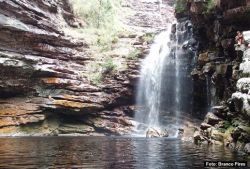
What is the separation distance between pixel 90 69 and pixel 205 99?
1387 cm

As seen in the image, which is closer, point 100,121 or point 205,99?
point 205,99

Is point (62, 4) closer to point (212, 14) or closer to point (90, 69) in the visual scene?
point (90, 69)

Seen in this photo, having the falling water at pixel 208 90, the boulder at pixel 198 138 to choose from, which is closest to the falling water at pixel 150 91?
the falling water at pixel 208 90

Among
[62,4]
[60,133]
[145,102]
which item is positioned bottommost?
[60,133]

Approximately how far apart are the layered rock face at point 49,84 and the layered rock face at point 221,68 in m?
9.61

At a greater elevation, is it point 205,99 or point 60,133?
point 205,99

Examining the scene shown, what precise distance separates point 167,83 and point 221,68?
10.7 m

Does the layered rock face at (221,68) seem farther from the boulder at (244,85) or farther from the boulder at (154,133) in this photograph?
the boulder at (154,133)

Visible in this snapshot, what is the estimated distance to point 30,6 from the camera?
40.7 metres

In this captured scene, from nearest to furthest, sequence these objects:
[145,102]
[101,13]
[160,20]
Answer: [145,102], [101,13], [160,20]

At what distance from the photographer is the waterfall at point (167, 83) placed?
40.6 metres

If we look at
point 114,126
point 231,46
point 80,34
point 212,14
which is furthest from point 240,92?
point 80,34

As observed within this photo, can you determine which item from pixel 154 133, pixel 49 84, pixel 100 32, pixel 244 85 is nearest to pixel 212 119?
pixel 244 85

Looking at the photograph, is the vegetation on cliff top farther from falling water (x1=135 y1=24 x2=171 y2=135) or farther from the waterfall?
the waterfall
